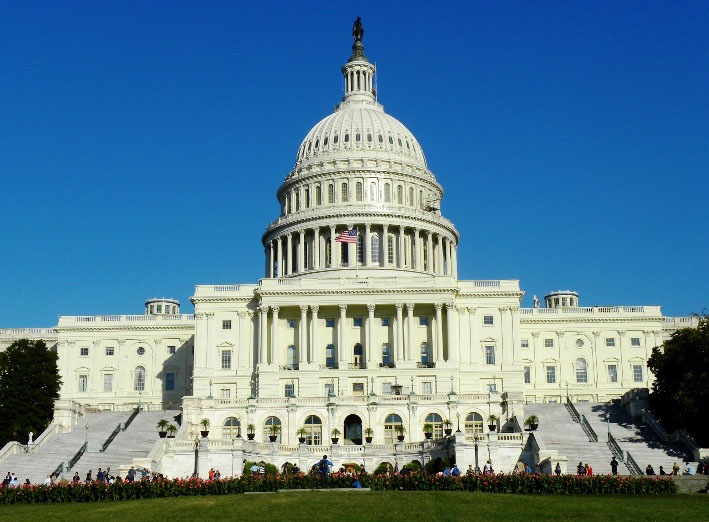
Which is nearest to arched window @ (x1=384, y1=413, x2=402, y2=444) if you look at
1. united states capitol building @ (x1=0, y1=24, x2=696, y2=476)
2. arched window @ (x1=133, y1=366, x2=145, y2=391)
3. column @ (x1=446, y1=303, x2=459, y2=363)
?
united states capitol building @ (x1=0, y1=24, x2=696, y2=476)

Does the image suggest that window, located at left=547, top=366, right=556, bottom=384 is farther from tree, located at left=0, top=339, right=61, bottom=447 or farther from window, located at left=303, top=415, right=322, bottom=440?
tree, located at left=0, top=339, right=61, bottom=447

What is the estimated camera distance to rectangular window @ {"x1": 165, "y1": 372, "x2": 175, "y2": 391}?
126188 millimetres

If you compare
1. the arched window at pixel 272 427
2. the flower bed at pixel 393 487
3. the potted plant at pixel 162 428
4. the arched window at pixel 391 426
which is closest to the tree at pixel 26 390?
the potted plant at pixel 162 428

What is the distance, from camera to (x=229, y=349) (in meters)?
112

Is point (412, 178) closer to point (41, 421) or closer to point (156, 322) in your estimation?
point (156, 322)

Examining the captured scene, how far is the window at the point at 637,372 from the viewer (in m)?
122

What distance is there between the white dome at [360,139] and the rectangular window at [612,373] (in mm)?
35576

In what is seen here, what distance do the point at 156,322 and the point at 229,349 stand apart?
62.4ft

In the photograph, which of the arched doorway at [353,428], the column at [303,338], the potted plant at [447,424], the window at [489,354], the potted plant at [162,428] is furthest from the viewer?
the window at [489,354]

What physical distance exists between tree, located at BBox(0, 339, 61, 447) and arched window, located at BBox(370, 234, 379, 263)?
4337 centimetres

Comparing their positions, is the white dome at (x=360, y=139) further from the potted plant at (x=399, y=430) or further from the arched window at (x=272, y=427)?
the potted plant at (x=399, y=430)

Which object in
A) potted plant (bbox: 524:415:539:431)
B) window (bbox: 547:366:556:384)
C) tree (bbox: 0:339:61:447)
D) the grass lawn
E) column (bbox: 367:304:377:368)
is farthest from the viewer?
window (bbox: 547:366:556:384)

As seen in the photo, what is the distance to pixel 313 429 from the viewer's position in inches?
3460

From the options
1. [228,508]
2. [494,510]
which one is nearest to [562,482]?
[494,510]
